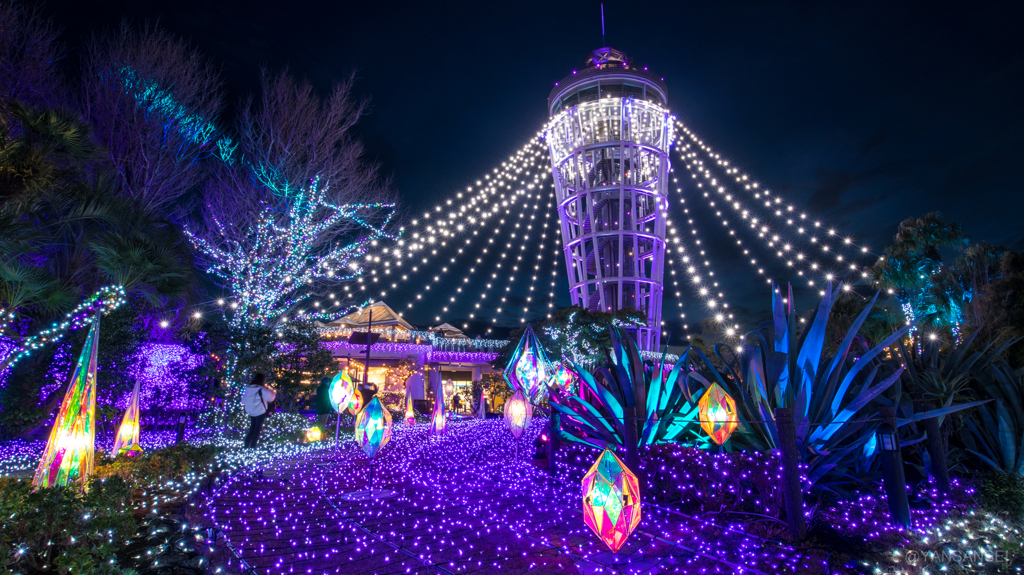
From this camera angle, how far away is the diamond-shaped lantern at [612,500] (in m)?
2.81

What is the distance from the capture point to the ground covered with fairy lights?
329cm

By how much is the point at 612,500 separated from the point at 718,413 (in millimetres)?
1730

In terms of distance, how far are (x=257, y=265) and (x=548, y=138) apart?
16861 mm

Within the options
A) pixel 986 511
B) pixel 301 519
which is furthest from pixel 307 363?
pixel 986 511

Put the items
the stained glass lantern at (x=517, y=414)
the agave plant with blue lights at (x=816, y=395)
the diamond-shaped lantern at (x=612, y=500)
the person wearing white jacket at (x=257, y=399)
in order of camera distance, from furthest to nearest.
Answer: the person wearing white jacket at (x=257, y=399) → the stained glass lantern at (x=517, y=414) → the agave plant with blue lights at (x=816, y=395) → the diamond-shaped lantern at (x=612, y=500)

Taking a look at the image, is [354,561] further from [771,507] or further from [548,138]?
[548,138]

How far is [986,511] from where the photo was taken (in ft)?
13.1

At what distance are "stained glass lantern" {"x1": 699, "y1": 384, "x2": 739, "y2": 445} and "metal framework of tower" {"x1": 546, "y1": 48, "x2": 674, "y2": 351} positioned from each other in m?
18.8

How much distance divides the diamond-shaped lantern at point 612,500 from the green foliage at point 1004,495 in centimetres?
373

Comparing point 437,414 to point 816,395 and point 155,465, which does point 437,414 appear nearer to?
point 155,465

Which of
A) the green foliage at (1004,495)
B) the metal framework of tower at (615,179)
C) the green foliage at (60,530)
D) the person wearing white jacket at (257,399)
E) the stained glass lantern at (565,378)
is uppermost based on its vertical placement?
the metal framework of tower at (615,179)

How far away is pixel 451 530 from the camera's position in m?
4.30

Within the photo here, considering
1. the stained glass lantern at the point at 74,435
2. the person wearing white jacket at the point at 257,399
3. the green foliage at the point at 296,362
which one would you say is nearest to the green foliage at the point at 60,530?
the stained glass lantern at the point at 74,435

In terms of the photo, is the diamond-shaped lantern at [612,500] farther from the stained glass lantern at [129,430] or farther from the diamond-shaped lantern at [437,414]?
the diamond-shaped lantern at [437,414]
